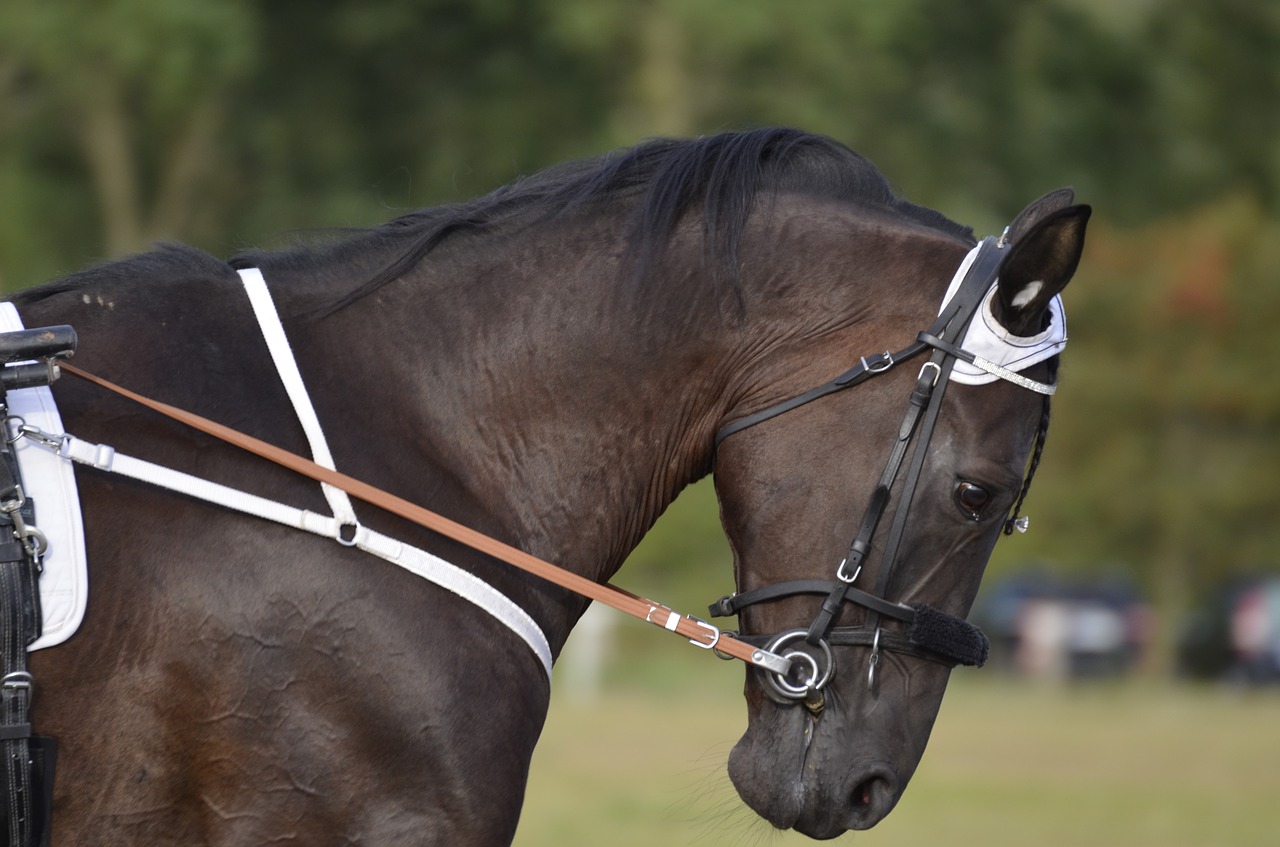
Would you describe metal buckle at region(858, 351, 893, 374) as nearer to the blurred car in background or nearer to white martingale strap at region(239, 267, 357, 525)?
white martingale strap at region(239, 267, 357, 525)

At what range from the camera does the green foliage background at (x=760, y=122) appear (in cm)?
1942

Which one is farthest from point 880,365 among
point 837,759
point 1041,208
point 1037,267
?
point 837,759

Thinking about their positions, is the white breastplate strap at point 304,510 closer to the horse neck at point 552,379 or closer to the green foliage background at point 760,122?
the horse neck at point 552,379

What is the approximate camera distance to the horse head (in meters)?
2.86

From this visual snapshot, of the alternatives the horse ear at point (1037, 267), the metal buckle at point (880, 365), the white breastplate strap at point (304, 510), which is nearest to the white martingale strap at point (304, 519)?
the white breastplate strap at point (304, 510)

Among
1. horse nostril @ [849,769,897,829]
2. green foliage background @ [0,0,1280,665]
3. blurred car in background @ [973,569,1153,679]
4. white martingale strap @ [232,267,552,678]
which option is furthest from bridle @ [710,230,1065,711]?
blurred car in background @ [973,569,1153,679]

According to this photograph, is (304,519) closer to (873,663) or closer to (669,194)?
(669,194)

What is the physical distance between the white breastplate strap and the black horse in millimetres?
28

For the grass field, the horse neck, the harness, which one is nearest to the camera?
the harness

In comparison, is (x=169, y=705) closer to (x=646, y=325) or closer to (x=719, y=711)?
(x=646, y=325)

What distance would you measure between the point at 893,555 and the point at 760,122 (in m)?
17.2

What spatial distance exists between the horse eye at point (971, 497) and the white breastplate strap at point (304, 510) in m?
0.87

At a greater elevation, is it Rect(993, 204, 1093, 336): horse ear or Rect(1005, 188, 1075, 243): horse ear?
Rect(1005, 188, 1075, 243): horse ear

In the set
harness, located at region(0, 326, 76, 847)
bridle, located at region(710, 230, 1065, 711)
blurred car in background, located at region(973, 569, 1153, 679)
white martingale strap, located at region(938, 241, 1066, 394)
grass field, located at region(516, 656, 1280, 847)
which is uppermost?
blurred car in background, located at region(973, 569, 1153, 679)
